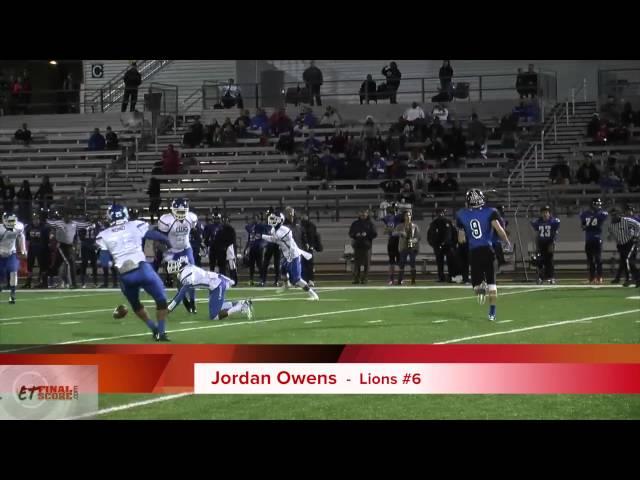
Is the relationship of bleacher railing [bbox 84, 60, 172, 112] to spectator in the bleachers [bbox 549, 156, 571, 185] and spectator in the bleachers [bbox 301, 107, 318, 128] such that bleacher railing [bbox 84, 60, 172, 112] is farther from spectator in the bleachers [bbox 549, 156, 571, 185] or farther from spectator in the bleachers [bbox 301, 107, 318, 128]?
spectator in the bleachers [bbox 549, 156, 571, 185]

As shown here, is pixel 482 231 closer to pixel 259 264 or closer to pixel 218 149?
pixel 259 264

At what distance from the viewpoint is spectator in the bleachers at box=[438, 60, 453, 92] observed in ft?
105

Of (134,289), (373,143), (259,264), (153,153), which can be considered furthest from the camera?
(153,153)

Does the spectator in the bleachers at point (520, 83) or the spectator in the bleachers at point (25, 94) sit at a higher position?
the spectator in the bleachers at point (25, 94)

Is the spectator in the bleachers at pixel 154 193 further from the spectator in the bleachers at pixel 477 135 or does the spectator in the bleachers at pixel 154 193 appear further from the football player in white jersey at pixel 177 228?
the football player in white jersey at pixel 177 228

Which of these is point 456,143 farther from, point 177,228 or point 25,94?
point 177,228

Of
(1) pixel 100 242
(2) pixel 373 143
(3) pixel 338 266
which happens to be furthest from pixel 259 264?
(1) pixel 100 242

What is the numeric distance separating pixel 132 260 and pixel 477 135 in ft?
63.0

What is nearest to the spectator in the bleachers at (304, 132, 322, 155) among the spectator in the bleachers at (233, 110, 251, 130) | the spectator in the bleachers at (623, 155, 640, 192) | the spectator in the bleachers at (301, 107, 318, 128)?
the spectator in the bleachers at (301, 107, 318, 128)

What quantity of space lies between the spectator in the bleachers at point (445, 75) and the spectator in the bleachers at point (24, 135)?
12356 millimetres

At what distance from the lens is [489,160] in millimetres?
30984

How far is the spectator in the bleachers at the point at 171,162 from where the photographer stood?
32625mm

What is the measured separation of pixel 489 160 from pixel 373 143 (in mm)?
3067

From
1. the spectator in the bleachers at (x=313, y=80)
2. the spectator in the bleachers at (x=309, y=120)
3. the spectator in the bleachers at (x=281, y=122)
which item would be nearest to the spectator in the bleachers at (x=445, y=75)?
the spectator in the bleachers at (x=313, y=80)
